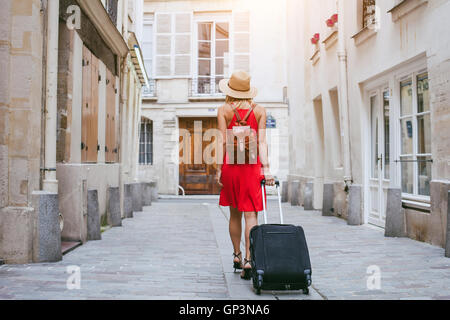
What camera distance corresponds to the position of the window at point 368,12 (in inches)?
328

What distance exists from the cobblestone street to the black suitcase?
0.34 feet

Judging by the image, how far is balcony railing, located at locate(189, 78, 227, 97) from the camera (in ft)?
61.8

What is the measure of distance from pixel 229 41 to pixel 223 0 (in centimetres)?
149

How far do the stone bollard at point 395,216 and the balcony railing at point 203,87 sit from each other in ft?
40.4

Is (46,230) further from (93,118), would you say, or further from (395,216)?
(395,216)

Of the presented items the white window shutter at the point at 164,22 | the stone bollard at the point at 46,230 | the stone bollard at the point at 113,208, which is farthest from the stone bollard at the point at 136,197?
the white window shutter at the point at 164,22

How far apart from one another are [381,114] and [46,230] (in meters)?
5.50

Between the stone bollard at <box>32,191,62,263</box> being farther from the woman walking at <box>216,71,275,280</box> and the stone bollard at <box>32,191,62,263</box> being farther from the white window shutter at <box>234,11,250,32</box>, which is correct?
the white window shutter at <box>234,11,250,32</box>

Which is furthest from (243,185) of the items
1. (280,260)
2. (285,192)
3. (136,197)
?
(285,192)

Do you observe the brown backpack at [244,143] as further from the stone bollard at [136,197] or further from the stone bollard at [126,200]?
the stone bollard at [136,197]
